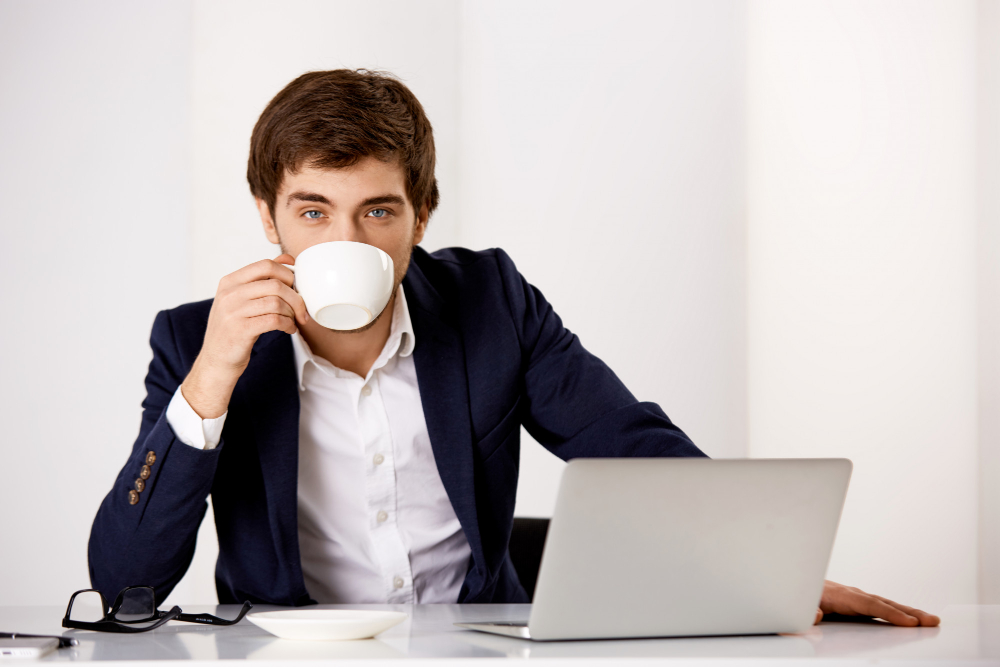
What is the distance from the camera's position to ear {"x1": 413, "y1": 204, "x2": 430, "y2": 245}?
1.51 metres

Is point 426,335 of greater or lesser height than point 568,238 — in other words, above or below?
below

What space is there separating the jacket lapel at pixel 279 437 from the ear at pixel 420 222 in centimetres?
32

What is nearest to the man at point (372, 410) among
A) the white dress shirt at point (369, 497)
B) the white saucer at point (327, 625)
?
the white dress shirt at point (369, 497)

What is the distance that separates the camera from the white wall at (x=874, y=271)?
2.11 metres

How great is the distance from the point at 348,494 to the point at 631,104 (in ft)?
5.83

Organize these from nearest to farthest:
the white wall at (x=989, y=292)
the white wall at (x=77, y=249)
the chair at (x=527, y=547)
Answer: the chair at (x=527, y=547), the white wall at (x=989, y=292), the white wall at (x=77, y=249)

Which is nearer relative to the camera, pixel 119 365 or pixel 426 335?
pixel 426 335

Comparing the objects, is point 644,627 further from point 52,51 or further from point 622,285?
point 52,51

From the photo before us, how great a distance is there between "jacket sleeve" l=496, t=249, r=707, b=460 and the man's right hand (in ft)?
1.60

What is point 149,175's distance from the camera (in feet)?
8.36

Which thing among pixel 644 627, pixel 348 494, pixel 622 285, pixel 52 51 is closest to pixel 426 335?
pixel 348 494

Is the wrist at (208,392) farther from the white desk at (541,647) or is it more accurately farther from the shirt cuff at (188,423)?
the white desk at (541,647)

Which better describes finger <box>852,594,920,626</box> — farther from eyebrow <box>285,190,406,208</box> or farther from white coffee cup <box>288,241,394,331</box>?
eyebrow <box>285,190,406,208</box>

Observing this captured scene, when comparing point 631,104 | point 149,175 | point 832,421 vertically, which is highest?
point 631,104
